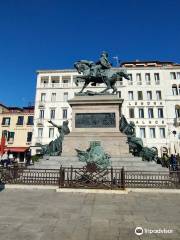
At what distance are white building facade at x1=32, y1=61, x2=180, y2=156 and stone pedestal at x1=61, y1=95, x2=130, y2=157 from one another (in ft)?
99.2

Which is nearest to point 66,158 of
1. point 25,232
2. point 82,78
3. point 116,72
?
point 82,78

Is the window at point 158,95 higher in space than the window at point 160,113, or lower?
higher

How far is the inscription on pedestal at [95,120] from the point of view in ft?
56.1

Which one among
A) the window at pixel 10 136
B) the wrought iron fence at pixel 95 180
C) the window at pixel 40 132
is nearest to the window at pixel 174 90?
the window at pixel 40 132

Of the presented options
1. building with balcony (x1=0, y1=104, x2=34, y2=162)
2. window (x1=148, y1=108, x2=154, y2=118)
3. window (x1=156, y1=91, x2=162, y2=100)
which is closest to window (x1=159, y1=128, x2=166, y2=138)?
window (x1=148, y1=108, x2=154, y2=118)

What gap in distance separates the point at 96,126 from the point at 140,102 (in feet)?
112

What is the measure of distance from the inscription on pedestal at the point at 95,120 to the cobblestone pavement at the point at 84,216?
836 cm

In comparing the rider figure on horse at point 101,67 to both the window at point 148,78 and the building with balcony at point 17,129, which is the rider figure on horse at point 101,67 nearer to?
the window at point 148,78

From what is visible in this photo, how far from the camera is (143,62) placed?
57.1 metres

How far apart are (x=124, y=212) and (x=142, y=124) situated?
41.9m

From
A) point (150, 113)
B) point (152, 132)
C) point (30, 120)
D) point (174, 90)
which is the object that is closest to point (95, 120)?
point (152, 132)

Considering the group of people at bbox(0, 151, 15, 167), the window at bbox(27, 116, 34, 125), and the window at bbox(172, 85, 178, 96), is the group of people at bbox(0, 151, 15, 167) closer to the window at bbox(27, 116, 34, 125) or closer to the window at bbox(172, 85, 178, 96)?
the window at bbox(27, 116, 34, 125)

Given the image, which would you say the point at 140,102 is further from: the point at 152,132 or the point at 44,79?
the point at 44,79

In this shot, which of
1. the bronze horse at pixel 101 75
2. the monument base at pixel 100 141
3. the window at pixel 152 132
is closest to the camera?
the monument base at pixel 100 141
